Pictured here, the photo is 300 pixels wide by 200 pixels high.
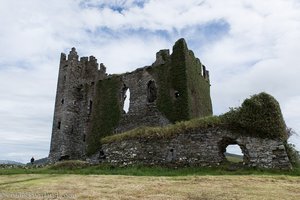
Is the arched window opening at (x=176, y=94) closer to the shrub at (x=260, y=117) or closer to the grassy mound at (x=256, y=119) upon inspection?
the grassy mound at (x=256, y=119)

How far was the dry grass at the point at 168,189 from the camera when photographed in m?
12.8

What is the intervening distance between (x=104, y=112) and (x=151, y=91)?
6.55 meters

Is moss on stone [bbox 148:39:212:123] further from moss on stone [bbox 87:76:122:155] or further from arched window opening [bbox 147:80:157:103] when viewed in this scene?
moss on stone [bbox 87:76:122:155]

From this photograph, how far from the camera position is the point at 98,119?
126 feet

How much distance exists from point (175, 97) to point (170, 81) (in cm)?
182

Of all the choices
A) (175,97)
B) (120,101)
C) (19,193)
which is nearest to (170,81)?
(175,97)

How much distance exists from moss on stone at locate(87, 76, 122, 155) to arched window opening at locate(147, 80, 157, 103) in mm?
3902

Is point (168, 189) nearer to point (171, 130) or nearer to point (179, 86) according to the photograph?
point (171, 130)

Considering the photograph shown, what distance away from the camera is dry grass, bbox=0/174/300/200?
12.8 metres

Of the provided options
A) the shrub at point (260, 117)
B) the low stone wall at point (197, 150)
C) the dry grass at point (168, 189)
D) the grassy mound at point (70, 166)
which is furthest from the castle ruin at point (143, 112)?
the dry grass at point (168, 189)

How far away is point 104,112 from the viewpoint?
38.1 m

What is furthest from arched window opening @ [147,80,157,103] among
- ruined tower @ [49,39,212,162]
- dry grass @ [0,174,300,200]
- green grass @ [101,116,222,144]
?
dry grass @ [0,174,300,200]

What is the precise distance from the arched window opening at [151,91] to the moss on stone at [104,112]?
390cm

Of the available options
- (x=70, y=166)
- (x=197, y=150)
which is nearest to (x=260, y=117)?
(x=197, y=150)
